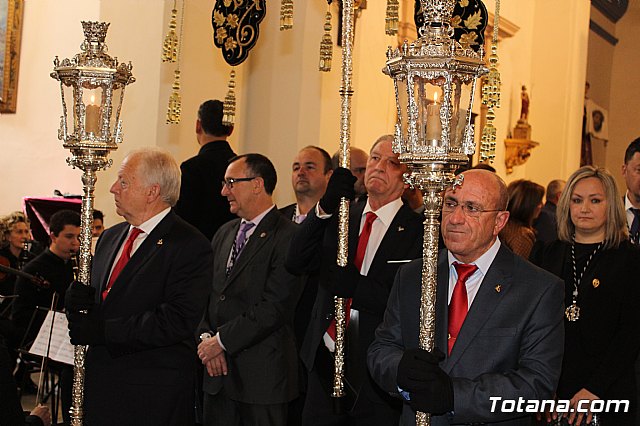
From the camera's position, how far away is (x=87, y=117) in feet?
14.0

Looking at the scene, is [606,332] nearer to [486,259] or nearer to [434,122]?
[486,259]

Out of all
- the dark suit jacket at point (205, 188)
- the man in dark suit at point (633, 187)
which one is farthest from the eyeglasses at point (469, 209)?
the dark suit jacket at point (205, 188)

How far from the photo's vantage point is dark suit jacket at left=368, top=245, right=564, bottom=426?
325cm

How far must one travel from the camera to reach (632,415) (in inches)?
179

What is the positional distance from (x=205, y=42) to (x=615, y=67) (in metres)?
12.9

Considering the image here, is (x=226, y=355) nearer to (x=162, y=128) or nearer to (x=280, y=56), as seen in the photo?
(x=162, y=128)

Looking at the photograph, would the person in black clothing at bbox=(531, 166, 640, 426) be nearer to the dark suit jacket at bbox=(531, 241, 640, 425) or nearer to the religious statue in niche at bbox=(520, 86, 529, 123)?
the dark suit jacket at bbox=(531, 241, 640, 425)

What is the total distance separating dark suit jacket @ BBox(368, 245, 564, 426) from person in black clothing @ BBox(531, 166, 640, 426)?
41.4 inches

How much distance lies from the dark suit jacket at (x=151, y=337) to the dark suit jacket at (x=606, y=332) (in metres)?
1.72

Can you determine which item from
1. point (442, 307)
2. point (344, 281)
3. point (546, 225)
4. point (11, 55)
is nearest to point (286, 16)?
point (344, 281)

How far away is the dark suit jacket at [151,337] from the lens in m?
4.20

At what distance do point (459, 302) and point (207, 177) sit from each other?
316cm

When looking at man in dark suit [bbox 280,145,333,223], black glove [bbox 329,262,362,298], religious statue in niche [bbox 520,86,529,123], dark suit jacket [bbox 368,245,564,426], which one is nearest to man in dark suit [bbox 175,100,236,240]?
man in dark suit [bbox 280,145,333,223]

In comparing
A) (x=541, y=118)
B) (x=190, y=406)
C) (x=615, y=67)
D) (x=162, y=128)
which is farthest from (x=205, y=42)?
(x=615, y=67)
